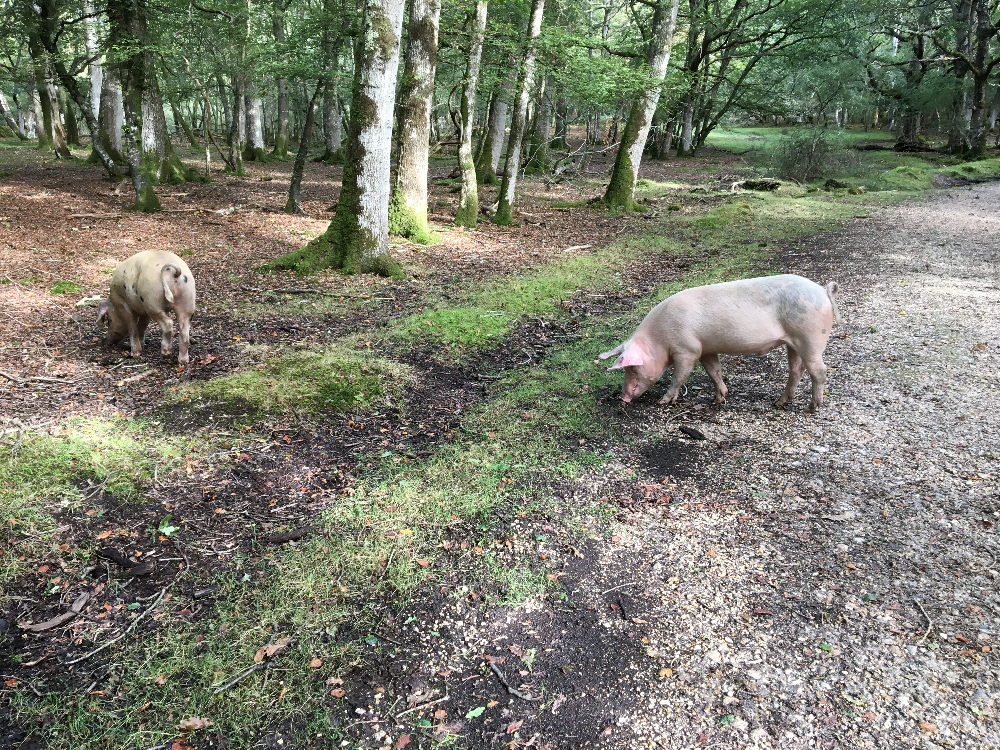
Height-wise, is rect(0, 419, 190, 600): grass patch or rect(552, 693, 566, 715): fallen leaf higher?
rect(0, 419, 190, 600): grass patch

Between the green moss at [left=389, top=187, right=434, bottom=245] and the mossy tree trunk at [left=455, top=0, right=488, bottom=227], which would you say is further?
the mossy tree trunk at [left=455, top=0, right=488, bottom=227]

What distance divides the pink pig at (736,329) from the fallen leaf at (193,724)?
4.31m

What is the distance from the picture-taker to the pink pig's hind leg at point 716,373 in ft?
19.9

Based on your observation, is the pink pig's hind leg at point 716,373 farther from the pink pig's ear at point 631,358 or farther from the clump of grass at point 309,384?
the clump of grass at point 309,384

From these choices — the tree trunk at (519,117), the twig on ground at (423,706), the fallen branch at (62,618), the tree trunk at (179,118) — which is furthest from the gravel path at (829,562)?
the tree trunk at (179,118)

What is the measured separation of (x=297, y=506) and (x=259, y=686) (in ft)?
5.18

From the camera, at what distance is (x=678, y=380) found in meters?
6.02

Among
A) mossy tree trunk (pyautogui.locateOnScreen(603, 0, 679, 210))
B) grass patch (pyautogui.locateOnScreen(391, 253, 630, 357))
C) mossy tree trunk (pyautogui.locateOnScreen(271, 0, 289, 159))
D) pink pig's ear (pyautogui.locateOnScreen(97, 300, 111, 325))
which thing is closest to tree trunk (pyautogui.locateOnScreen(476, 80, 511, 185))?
mossy tree trunk (pyautogui.locateOnScreen(603, 0, 679, 210))

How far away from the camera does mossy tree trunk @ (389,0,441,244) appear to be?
11.9 meters

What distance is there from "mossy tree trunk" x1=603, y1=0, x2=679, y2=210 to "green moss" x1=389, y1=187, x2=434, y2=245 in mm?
7042

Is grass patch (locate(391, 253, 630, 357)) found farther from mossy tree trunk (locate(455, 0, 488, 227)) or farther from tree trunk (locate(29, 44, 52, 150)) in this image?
tree trunk (locate(29, 44, 52, 150))

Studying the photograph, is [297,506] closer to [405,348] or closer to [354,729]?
[354,729]

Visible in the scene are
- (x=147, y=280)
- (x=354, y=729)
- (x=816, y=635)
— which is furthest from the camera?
(x=147, y=280)

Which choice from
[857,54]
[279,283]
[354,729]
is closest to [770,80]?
[857,54]
